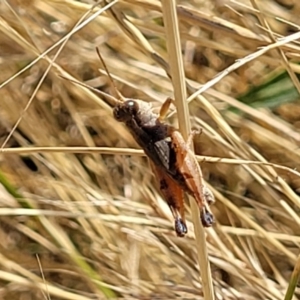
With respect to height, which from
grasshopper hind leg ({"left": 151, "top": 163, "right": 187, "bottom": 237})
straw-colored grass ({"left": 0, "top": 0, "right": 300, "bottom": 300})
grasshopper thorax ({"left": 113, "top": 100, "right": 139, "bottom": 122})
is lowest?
grasshopper hind leg ({"left": 151, "top": 163, "right": 187, "bottom": 237})

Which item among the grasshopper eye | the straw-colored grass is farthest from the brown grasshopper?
the straw-colored grass

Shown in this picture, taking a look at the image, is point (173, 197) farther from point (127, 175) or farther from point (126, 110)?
point (127, 175)

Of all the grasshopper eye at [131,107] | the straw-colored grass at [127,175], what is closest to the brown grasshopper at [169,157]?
the grasshopper eye at [131,107]

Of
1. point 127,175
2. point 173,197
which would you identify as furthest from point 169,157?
point 127,175

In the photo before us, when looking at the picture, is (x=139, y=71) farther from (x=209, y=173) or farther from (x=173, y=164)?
(x=173, y=164)

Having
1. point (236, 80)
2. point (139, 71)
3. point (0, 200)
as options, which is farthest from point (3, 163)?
point (236, 80)

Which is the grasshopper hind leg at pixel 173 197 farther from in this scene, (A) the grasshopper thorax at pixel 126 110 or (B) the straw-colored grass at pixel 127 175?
(B) the straw-colored grass at pixel 127 175

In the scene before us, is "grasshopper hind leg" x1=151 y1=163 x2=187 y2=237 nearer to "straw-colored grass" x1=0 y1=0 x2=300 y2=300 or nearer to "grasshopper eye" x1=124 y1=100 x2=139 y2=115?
"grasshopper eye" x1=124 y1=100 x2=139 y2=115
